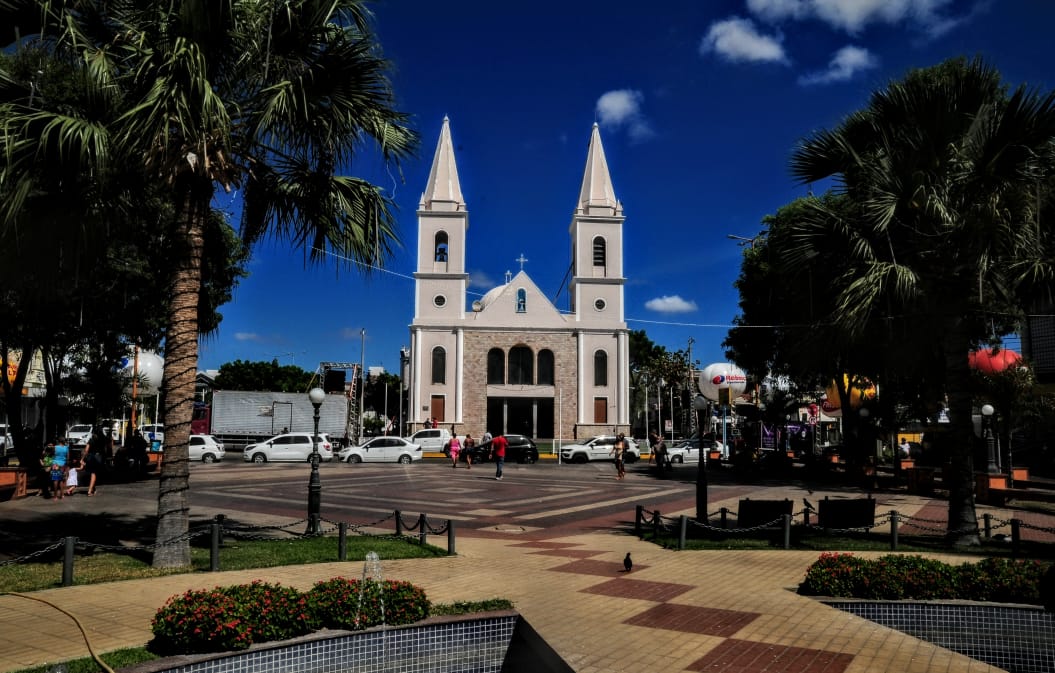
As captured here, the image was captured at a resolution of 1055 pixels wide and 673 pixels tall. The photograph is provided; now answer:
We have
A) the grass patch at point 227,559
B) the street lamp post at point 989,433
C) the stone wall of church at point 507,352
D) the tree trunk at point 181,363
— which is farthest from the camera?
the stone wall of church at point 507,352

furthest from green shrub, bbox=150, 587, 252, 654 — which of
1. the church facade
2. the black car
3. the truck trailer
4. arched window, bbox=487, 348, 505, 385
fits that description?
arched window, bbox=487, 348, 505, 385

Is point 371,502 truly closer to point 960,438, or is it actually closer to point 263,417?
point 960,438

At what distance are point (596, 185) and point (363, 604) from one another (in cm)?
5200

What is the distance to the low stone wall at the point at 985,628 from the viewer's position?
647cm

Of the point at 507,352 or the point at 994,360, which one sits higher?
the point at 507,352

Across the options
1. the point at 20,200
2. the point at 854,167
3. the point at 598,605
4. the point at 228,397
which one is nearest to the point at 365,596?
the point at 598,605

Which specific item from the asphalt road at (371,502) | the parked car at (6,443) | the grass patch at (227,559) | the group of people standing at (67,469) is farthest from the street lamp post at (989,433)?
the parked car at (6,443)

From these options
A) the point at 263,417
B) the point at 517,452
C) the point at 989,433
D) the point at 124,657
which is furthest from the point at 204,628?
the point at 263,417

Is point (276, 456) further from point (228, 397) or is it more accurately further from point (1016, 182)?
point (1016, 182)

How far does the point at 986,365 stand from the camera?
22875 mm

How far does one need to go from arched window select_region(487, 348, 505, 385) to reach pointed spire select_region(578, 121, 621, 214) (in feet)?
41.2

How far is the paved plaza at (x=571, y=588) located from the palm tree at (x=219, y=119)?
3061 mm

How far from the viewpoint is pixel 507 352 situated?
53.9 meters

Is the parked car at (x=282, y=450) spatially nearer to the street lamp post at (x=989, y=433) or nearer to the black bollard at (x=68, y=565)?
the black bollard at (x=68, y=565)
